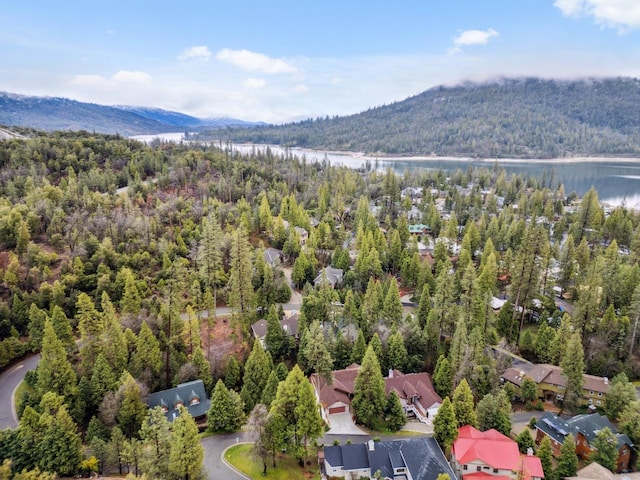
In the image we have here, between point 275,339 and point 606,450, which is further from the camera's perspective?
point 275,339

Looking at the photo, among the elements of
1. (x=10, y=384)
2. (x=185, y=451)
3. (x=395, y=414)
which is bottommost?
(x=10, y=384)

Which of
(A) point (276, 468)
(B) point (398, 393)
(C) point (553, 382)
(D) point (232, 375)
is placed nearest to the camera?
(A) point (276, 468)

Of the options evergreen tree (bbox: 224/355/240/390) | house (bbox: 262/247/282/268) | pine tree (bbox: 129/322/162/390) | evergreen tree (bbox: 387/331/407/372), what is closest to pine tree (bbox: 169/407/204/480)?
evergreen tree (bbox: 224/355/240/390)

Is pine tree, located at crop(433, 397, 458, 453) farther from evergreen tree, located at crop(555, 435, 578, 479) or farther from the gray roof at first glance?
the gray roof

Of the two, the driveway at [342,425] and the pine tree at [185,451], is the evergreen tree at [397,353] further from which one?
the pine tree at [185,451]

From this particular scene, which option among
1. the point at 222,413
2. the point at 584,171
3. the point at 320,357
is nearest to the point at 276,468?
the point at 222,413

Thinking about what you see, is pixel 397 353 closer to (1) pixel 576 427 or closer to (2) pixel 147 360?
(1) pixel 576 427

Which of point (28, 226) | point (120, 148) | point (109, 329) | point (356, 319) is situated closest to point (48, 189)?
A: point (28, 226)

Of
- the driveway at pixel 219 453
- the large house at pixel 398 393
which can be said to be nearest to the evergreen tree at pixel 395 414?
the large house at pixel 398 393
